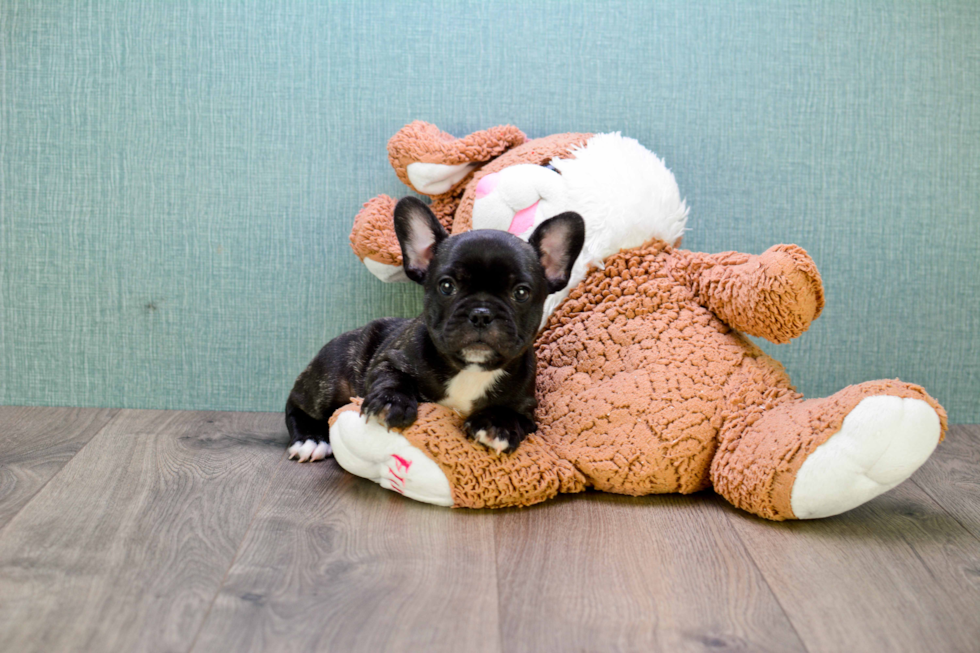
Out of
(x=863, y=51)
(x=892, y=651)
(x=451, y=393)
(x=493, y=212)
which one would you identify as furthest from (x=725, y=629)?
(x=863, y=51)

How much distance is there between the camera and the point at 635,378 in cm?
189

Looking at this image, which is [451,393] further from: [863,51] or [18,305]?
[863,51]

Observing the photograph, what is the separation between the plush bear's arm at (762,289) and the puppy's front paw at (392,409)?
73cm

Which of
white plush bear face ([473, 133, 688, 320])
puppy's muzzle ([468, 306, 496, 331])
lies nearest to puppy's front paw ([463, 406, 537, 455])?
puppy's muzzle ([468, 306, 496, 331])

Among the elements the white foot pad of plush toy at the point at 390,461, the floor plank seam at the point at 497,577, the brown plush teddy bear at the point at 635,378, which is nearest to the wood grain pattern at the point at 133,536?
the white foot pad of plush toy at the point at 390,461

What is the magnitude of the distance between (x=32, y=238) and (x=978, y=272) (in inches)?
109

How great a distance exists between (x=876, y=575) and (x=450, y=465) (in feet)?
2.68

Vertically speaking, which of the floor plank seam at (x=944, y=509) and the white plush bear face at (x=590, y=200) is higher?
the white plush bear face at (x=590, y=200)

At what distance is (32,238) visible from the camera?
2.39 metres

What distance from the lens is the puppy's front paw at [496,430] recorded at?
1.75m

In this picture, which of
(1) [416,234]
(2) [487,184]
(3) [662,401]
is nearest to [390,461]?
(1) [416,234]

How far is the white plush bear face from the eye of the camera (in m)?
1.99

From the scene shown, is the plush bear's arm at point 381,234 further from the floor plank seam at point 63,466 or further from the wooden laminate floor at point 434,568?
the floor plank seam at point 63,466

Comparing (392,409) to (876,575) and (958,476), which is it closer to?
(876,575)
